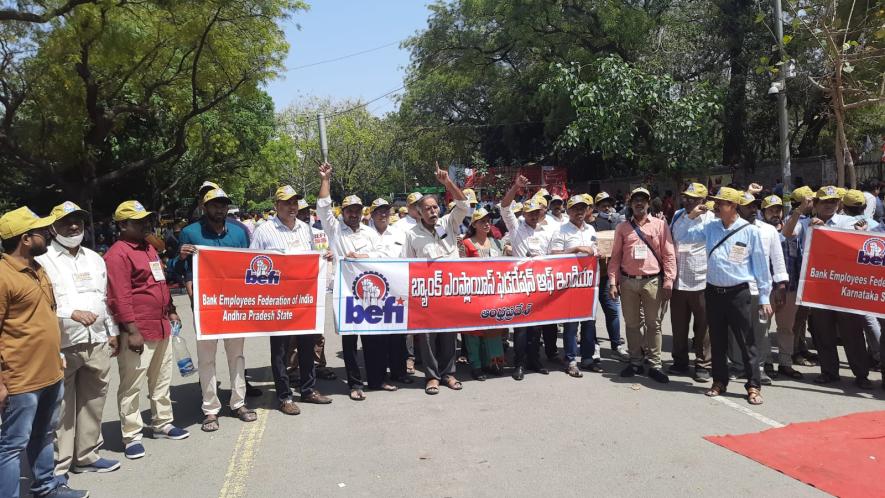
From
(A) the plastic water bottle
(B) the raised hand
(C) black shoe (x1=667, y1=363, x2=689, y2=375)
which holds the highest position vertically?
(B) the raised hand

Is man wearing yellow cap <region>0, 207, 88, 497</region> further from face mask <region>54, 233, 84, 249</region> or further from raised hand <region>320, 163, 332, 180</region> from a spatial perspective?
raised hand <region>320, 163, 332, 180</region>

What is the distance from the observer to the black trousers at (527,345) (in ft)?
23.9

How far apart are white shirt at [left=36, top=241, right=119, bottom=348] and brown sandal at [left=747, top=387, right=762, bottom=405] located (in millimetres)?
5541

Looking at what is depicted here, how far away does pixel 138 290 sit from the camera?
5.26 metres

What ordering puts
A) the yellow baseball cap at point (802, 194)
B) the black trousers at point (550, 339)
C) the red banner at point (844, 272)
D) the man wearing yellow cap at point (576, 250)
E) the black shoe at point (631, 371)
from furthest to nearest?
1. the black trousers at point (550, 339)
2. the man wearing yellow cap at point (576, 250)
3. the yellow baseball cap at point (802, 194)
4. the black shoe at point (631, 371)
5. the red banner at point (844, 272)

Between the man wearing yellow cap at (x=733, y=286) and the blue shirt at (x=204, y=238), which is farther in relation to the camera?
the man wearing yellow cap at (x=733, y=286)

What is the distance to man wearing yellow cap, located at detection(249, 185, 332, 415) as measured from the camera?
6184 mm

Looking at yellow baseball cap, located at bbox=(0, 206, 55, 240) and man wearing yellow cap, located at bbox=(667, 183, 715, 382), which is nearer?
yellow baseball cap, located at bbox=(0, 206, 55, 240)

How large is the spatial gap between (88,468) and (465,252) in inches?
165

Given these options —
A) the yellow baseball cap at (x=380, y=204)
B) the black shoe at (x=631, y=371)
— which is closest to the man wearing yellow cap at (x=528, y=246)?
the black shoe at (x=631, y=371)

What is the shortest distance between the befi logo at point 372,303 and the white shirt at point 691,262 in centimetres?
299

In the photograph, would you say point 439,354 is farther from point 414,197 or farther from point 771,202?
point 771,202

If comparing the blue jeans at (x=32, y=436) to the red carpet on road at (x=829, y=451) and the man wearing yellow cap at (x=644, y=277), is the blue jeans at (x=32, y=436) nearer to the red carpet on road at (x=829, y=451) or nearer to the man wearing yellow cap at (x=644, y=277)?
the red carpet on road at (x=829, y=451)

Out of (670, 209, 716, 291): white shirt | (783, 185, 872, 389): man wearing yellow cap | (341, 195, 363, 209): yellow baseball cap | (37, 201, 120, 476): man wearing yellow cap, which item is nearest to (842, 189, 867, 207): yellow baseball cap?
(783, 185, 872, 389): man wearing yellow cap
